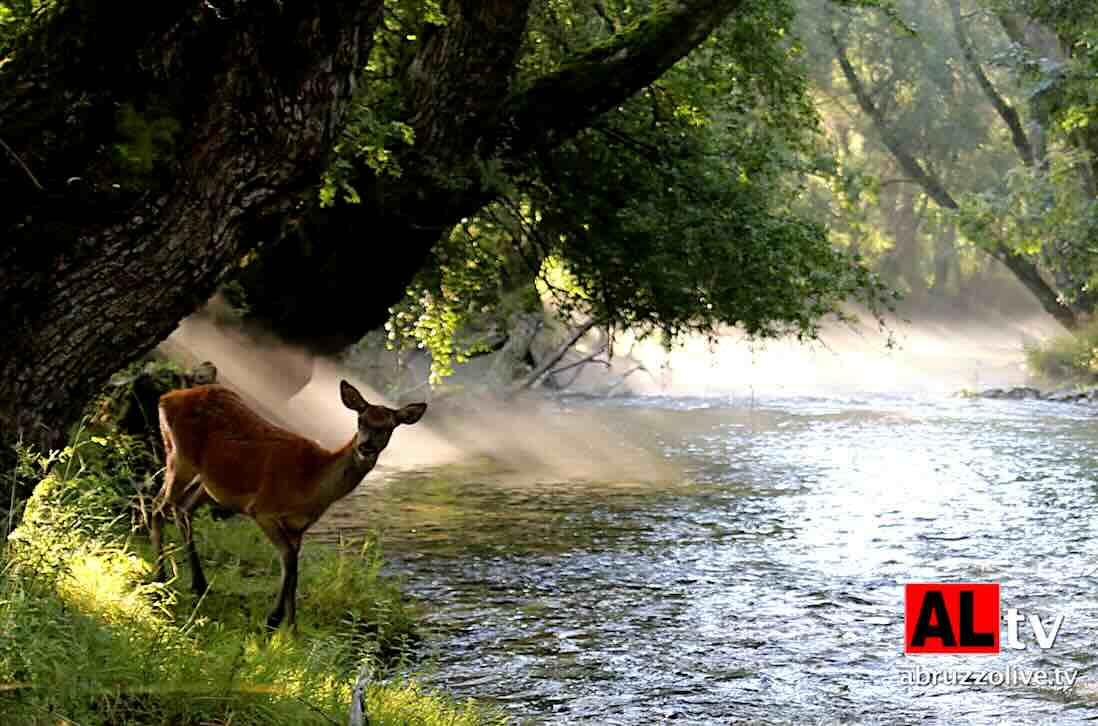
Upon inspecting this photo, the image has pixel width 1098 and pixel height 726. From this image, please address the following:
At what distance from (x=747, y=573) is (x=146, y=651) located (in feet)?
24.8

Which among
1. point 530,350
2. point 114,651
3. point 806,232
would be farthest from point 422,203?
point 530,350

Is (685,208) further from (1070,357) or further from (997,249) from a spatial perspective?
(1070,357)

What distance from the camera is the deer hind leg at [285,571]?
8.88 meters

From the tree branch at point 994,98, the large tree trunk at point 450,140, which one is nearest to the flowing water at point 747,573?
the large tree trunk at point 450,140

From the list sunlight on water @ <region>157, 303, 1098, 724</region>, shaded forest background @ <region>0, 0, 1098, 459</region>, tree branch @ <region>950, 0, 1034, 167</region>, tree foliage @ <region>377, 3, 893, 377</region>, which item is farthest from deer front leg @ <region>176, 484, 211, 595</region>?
tree branch @ <region>950, 0, 1034, 167</region>

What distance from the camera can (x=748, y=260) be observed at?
1641cm

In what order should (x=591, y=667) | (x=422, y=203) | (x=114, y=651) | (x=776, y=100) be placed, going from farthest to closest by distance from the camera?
(x=776, y=100)
(x=422, y=203)
(x=591, y=667)
(x=114, y=651)

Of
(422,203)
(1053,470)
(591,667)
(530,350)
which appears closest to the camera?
(591,667)

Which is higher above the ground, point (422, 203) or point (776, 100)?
point (776, 100)

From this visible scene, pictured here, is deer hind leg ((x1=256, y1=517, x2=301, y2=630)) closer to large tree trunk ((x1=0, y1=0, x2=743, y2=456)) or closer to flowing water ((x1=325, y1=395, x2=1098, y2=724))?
flowing water ((x1=325, y1=395, x2=1098, y2=724))

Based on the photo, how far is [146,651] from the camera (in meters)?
6.29

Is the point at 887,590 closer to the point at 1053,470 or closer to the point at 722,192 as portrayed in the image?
the point at 722,192

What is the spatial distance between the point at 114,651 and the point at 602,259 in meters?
11.2

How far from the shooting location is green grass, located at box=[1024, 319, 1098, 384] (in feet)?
121
